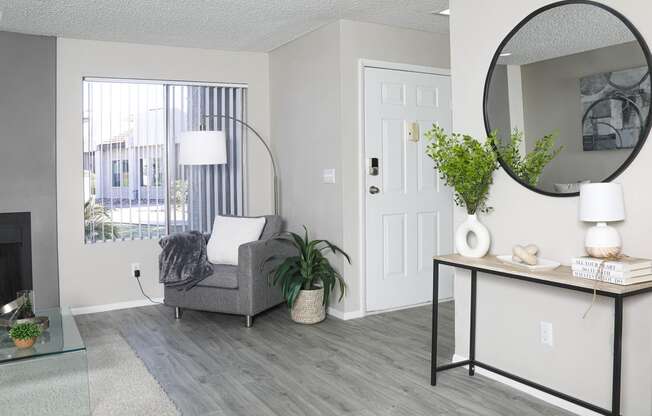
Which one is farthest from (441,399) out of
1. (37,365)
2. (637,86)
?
(37,365)

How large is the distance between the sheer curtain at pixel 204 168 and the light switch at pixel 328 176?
3.70 ft

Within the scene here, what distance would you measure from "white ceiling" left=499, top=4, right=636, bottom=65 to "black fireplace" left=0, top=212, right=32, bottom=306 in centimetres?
372

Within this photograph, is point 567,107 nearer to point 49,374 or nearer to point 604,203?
point 604,203

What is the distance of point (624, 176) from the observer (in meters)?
2.50

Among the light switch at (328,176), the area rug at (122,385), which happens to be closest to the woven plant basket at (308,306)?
the light switch at (328,176)

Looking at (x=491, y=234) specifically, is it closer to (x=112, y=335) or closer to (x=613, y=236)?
(x=613, y=236)

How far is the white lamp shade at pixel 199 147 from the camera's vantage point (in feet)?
15.3

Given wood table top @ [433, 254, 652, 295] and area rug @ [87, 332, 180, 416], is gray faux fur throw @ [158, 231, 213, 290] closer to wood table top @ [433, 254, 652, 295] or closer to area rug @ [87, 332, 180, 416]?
area rug @ [87, 332, 180, 416]

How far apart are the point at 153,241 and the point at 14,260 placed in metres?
1.08

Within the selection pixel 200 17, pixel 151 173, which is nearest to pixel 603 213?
pixel 200 17

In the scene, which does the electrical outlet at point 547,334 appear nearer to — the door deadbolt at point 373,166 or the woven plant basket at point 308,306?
the woven plant basket at point 308,306

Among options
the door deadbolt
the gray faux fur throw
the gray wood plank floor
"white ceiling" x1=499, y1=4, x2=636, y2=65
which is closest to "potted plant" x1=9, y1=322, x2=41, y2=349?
the gray wood plank floor

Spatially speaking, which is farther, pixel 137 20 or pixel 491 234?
pixel 137 20

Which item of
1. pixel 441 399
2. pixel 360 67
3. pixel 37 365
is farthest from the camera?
pixel 360 67
